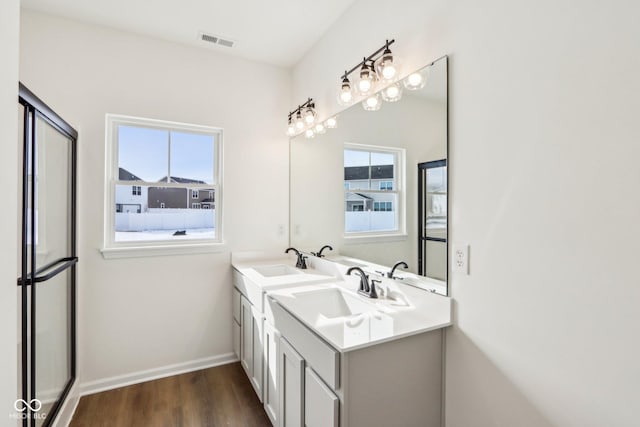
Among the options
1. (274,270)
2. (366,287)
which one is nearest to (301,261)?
(274,270)

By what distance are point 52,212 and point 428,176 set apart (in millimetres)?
2116

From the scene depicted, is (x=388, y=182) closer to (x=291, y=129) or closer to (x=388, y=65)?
(x=388, y=65)

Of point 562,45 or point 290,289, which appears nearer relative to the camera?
point 562,45

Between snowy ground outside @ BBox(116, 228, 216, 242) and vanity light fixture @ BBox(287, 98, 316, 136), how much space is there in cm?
117

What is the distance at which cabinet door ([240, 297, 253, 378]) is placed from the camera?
7.78 feet

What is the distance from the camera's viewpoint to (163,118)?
262 cm

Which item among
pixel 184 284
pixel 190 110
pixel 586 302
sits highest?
pixel 190 110

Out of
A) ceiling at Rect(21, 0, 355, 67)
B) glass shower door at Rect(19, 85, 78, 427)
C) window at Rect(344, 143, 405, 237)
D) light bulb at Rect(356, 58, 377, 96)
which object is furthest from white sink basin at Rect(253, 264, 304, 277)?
ceiling at Rect(21, 0, 355, 67)

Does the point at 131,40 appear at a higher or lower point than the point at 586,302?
higher

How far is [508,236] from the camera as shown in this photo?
48.6 inches

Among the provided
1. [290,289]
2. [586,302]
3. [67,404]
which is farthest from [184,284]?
[586,302]

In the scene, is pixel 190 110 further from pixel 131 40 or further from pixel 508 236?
pixel 508 236

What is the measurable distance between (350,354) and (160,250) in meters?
2.00

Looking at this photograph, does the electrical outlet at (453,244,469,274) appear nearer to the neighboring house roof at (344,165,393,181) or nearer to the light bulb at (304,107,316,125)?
the neighboring house roof at (344,165,393,181)
